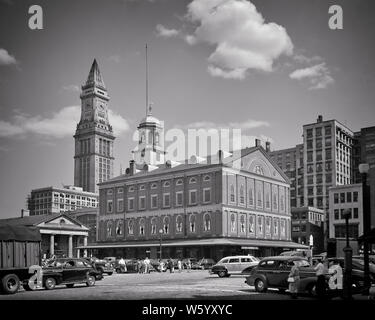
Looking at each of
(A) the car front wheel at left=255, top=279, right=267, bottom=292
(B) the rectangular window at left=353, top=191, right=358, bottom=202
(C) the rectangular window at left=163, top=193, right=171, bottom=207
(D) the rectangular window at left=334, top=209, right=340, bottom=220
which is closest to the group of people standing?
(A) the car front wheel at left=255, top=279, right=267, bottom=292

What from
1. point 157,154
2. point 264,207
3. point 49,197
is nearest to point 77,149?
point 49,197

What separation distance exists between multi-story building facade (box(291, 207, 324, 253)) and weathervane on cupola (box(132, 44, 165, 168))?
28072 millimetres

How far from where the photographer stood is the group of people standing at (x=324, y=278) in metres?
19.7

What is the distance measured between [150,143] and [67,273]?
8008cm

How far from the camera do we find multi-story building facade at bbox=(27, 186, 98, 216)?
133 meters

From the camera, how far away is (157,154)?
10588cm

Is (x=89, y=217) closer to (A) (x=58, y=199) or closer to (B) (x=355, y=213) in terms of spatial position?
(A) (x=58, y=199)

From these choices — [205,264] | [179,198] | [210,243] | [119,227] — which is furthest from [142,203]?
[205,264]

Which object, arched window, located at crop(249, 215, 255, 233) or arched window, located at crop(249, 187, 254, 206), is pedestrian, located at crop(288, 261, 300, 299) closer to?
arched window, located at crop(249, 215, 255, 233)

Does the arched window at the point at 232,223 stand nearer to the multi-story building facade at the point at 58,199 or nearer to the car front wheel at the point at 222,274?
the car front wheel at the point at 222,274

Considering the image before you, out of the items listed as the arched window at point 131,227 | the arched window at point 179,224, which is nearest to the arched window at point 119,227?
the arched window at point 131,227

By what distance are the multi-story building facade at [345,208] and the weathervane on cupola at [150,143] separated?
32.1m

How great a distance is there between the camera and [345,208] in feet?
295
